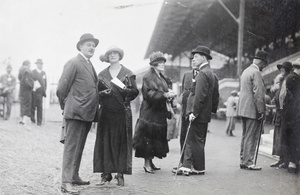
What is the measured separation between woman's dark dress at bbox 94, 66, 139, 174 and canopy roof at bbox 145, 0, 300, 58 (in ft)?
28.4

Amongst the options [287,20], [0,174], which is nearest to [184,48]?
[287,20]

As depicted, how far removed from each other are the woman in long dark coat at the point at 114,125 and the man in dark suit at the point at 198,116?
114 centimetres

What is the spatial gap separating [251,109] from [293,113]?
686mm

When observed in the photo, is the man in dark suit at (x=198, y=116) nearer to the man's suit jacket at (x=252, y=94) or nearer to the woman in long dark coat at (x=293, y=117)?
the man's suit jacket at (x=252, y=94)

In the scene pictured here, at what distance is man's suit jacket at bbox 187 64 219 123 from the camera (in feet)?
19.6

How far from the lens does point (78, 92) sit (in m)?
4.80

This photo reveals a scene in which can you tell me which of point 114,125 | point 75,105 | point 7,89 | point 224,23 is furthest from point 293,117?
point 224,23

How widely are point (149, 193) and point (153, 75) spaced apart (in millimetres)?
2178

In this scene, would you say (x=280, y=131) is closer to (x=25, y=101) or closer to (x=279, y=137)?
(x=279, y=137)

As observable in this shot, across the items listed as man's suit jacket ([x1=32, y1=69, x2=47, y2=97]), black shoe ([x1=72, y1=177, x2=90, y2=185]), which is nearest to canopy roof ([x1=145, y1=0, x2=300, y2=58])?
man's suit jacket ([x1=32, y1=69, x2=47, y2=97])

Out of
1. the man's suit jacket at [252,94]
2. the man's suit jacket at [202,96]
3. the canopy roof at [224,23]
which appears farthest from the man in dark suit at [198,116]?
the canopy roof at [224,23]

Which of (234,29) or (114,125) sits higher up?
(234,29)

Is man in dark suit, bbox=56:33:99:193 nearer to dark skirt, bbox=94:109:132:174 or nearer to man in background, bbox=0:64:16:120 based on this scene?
dark skirt, bbox=94:109:132:174

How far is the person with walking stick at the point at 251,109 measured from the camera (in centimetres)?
650
